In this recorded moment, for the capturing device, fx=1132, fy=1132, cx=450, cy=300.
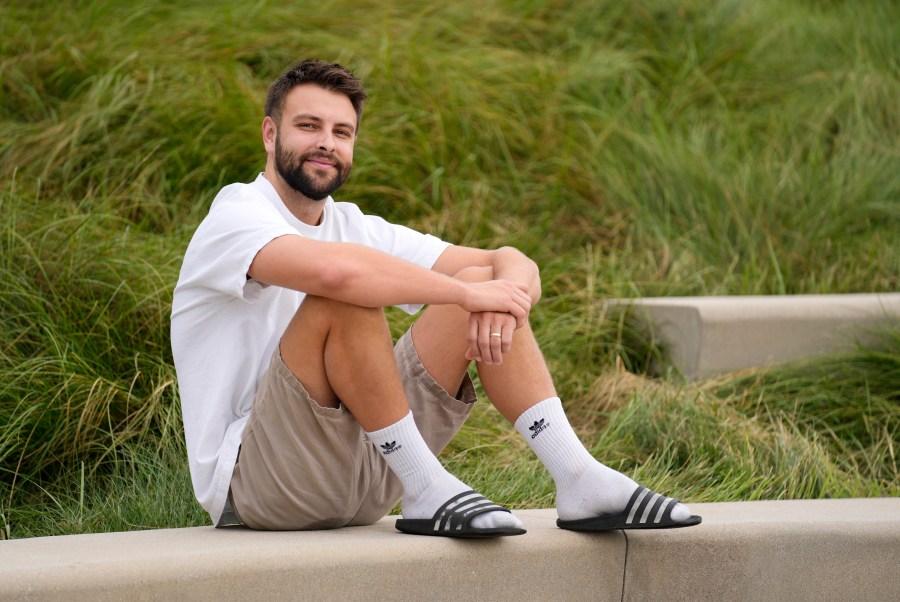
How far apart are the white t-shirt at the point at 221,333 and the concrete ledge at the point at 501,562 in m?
0.18

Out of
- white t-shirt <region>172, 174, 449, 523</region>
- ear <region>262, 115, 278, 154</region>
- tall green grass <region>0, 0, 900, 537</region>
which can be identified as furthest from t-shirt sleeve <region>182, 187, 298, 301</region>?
tall green grass <region>0, 0, 900, 537</region>

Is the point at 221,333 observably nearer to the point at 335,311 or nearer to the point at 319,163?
the point at 335,311

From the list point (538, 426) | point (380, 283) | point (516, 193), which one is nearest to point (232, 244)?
point (380, 283)

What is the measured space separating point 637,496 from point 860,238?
3.13 metres

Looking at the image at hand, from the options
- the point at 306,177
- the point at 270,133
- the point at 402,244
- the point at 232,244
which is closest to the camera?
the point at 232,244

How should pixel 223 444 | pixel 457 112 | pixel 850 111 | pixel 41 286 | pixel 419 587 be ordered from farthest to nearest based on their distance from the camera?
pixel 850 111
pixel 457 112
pixel 41 286
pixel 223 444
pixel 419 587

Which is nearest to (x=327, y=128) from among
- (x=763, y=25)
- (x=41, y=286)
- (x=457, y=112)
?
(x=41, y=286)

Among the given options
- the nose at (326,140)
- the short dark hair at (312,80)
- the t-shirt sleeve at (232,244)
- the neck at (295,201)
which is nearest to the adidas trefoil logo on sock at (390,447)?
the t-shirt sleeve at (232,244)

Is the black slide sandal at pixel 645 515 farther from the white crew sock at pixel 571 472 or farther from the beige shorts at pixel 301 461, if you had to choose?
the beige shorts at pixel 301 461

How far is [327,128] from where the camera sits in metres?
2.75

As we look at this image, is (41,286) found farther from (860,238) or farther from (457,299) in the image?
(860,238)

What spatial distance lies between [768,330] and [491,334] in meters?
2.26

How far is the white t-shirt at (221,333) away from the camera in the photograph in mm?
2479

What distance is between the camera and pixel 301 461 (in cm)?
248
